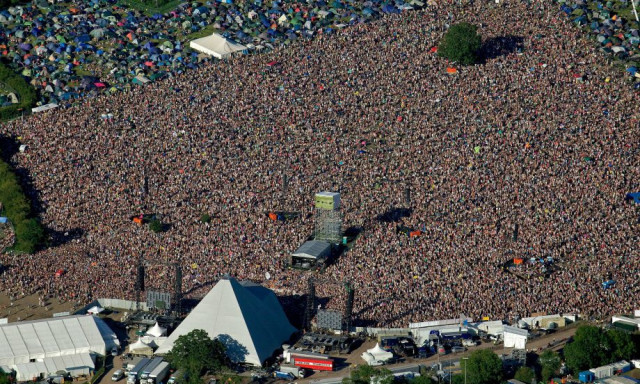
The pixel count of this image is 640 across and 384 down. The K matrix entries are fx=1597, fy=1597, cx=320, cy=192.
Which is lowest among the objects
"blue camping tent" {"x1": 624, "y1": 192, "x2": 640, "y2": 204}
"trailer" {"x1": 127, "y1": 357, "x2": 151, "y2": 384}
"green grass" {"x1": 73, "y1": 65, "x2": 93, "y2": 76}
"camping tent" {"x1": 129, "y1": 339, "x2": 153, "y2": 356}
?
"camping tent" {"x1": 129, "y1": 339, "x2": 153, "y2": 356}

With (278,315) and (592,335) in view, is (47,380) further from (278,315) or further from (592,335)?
(592,335)

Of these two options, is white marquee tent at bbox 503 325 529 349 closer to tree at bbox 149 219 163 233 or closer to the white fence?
the white fence

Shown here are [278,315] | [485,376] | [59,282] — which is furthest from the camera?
[59,282]

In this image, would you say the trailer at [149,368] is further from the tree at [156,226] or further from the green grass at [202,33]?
the green grass at [202,33]

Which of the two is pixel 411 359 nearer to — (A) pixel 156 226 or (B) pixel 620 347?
(B) pixel 620 347

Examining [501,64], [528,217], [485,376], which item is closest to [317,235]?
[528,217]

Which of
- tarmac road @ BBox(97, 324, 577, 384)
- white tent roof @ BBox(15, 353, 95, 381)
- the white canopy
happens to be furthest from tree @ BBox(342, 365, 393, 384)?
the white canopy
